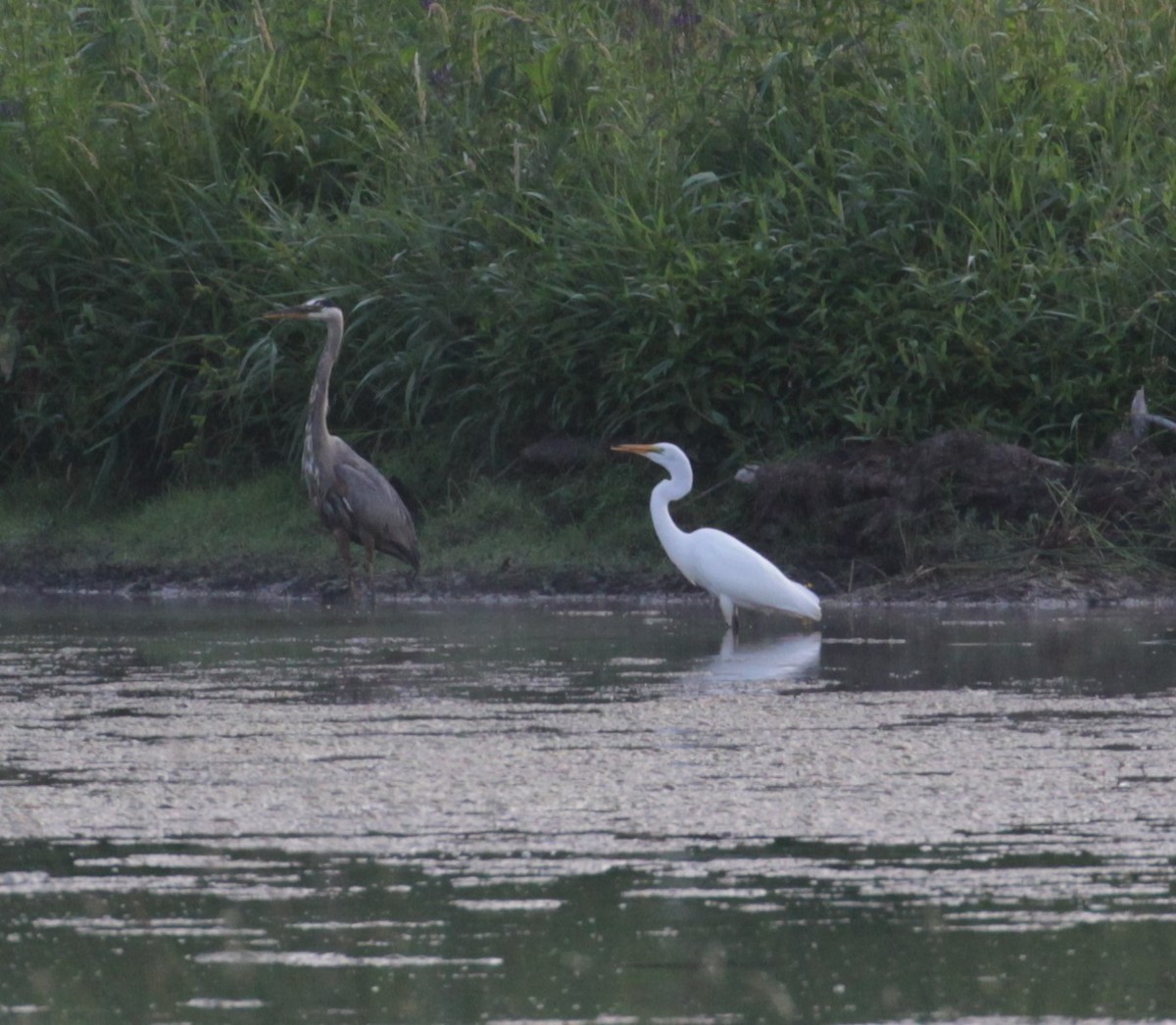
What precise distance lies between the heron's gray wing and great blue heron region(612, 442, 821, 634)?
46.6 inches

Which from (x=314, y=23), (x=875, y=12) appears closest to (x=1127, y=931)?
(x=875, y=12)

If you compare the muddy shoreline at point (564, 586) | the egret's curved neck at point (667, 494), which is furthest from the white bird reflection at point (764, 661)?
the muddy shoreline at point (564, 586)

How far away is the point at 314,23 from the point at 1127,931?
9472mm

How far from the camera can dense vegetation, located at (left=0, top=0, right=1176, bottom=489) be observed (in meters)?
9.89

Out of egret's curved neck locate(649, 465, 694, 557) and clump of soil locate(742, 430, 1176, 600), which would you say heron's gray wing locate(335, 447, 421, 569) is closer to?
egret's curved neck locate(649, 465, 694, 557)

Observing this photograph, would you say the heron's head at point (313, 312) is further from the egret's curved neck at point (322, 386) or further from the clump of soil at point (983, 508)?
the clump of soil at point (983, 508)

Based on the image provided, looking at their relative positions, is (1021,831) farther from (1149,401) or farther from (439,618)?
(1149,401)

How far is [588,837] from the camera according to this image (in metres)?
4.17

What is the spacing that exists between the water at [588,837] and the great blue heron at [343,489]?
252 cm

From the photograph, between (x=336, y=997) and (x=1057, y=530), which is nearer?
(x=336, y=997)

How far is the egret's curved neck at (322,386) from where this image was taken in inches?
400

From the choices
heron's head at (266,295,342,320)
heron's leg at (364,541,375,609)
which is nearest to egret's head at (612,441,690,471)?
heron's leg at (364,541,375,609)

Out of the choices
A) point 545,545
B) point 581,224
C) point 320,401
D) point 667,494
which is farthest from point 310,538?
point 667,494

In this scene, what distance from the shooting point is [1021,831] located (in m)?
4.18
